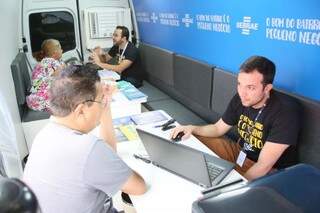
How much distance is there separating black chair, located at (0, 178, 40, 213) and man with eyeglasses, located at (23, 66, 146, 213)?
721 mm

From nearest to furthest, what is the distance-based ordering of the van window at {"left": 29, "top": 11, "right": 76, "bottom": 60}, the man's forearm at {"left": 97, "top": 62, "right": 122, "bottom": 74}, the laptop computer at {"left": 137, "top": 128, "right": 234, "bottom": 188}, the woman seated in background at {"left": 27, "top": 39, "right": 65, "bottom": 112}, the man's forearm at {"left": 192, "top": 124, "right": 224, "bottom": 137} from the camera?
the laptop computer at {"left": 137, "top": 128, "right": 234, "bottom": 188}
the man's forearm at {"left": 192, "top": 124, "right": 224, "bottom": 137}
the woman seated in background at {"left": 27, "top": 39, "right": 65, "bottom": 112}
the man's forearm at {"left": 97, "top": 62, "right": 122, "bottom": 74}
the van window at {"left": 29, "top": 11, "right": 76, "bottom": 60}

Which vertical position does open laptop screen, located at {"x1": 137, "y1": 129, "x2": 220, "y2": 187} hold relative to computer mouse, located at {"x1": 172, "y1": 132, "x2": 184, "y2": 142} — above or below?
above

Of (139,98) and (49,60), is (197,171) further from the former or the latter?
(49,60)

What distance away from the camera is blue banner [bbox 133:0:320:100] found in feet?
6.00

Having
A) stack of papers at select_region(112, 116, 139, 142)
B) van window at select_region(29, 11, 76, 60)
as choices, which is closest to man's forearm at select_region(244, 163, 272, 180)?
stack of papers at select_region(112, 116, 139, 142)

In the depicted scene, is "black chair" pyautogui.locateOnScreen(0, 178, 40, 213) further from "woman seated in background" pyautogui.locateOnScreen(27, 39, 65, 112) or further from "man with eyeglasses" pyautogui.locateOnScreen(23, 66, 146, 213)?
"woman seated in background" pyautogui.locateOnScreen(27, 39, 65, 112)

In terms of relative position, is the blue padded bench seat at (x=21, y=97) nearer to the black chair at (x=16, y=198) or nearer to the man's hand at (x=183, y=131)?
the man's hand at (x=183, y=131)

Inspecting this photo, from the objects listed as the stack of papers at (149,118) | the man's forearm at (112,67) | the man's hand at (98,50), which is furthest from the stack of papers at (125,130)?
the man's hand at (98,50)

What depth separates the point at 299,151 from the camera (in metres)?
1.86

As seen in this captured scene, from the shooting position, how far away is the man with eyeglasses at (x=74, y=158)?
1.08 metres

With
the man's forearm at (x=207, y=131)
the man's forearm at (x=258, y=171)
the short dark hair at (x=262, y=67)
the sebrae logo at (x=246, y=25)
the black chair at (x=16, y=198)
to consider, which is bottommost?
the man's forearm at (x=258, y=171)

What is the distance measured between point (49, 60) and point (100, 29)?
151cm

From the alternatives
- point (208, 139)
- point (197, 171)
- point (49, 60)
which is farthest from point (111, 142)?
point (49, 60)

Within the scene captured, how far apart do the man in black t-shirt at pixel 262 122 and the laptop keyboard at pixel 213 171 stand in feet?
1.06
